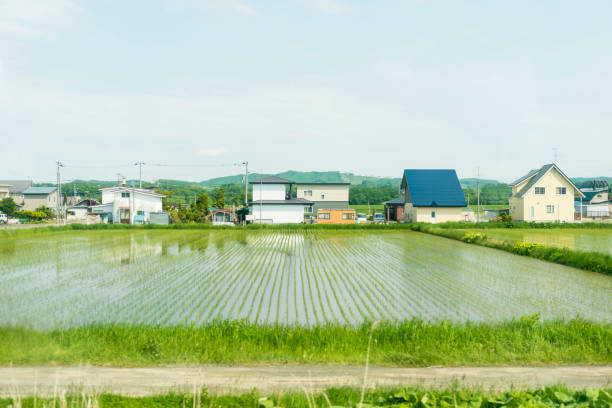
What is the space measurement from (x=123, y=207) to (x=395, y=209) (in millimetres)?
26551

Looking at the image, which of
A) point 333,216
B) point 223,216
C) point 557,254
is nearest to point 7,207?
point 223,216

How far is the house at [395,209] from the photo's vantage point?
129 ft

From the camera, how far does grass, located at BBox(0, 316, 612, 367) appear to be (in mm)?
5328

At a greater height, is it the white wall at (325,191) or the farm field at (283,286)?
the white wall at (325,191)

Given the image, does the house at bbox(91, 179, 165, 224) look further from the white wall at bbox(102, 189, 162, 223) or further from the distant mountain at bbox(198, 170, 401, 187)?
the distant mountain at bbox(198, 170, 401, 187)

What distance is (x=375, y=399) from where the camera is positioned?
3879 millimetres

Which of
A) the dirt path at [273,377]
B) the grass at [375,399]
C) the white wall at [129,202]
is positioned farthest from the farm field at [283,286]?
the white wall at [129,202]

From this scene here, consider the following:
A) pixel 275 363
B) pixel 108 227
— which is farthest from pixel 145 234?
pixel 275 363

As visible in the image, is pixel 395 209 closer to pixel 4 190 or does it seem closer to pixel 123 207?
pixel 123 207

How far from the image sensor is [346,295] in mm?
9664

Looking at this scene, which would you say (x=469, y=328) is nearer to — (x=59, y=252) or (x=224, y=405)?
(x=224, y=405)

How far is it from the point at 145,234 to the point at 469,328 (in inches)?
927

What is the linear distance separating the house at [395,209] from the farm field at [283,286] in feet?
66.9

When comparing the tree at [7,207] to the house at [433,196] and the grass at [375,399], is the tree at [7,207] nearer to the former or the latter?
the house at [433,196]
